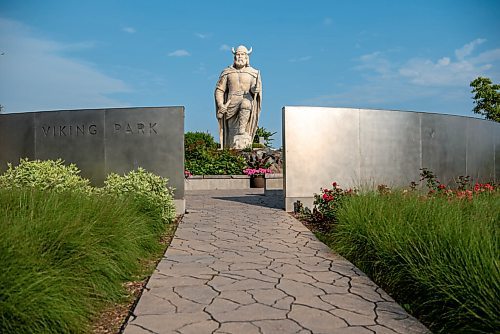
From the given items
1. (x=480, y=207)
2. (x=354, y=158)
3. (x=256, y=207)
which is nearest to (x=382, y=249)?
(x=480, y=207)

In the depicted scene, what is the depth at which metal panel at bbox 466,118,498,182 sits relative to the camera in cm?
1102

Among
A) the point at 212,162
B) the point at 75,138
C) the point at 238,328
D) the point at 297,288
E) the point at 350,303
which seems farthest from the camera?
the point at 212,162

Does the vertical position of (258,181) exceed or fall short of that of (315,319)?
it exceeds it

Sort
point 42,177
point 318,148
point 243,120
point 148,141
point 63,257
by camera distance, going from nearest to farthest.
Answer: point 63,257 < point 42,177 < point 148,141 < point 318,148 < point 243,120

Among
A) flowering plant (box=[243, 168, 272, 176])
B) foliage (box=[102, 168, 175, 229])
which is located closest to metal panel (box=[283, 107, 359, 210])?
foliage (box=[102, 168, 175, 229])

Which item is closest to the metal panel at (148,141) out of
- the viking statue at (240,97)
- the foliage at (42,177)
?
the foliage at (42,177)

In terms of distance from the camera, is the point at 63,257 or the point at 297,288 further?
the point at 297,288

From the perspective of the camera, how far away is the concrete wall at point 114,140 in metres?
8.70

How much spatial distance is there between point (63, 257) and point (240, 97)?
18.4 m

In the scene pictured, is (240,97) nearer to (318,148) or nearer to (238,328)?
(318,148)

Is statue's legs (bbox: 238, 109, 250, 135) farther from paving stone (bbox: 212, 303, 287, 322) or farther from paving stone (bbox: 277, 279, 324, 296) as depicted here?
paving stone (bbox: 212, 303, 287, 322)

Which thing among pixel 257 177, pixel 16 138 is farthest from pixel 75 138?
pixel 257 177

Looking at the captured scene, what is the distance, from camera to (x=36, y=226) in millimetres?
3416

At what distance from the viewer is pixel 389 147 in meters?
9.52
